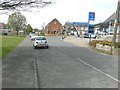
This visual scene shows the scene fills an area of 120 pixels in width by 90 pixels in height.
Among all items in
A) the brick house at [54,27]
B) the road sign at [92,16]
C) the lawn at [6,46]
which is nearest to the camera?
the lawn at [6,46]

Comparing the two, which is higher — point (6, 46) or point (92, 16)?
point (92, 16)

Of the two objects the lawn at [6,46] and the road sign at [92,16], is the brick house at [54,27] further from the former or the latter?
the road sign at [92,16]

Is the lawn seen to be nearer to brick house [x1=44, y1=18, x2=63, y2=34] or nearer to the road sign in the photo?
the road sign

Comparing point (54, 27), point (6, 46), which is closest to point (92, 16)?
point (6, 46)

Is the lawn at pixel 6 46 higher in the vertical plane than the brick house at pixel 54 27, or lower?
lower

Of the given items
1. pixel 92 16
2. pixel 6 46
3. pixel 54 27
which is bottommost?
pixel 6 46

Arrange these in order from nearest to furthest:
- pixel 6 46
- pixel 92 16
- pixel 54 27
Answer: pixel 6 46 < pixel 92 16 < pixel 54 27

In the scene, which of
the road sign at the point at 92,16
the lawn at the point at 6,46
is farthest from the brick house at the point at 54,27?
the road sign at the point at 92,16

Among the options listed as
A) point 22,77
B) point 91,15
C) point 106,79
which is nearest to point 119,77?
point 106,79

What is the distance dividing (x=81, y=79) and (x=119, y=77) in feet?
6.35

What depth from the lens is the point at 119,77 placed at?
1153 cm

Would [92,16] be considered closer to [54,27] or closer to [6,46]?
[6,46]

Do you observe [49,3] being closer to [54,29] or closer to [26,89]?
[26,89]

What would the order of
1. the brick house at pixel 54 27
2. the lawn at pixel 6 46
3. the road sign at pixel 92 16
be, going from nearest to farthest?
the lawn at pixel 6 46, the road sign at pixel 92 16, the brick house at pixel 54 27
